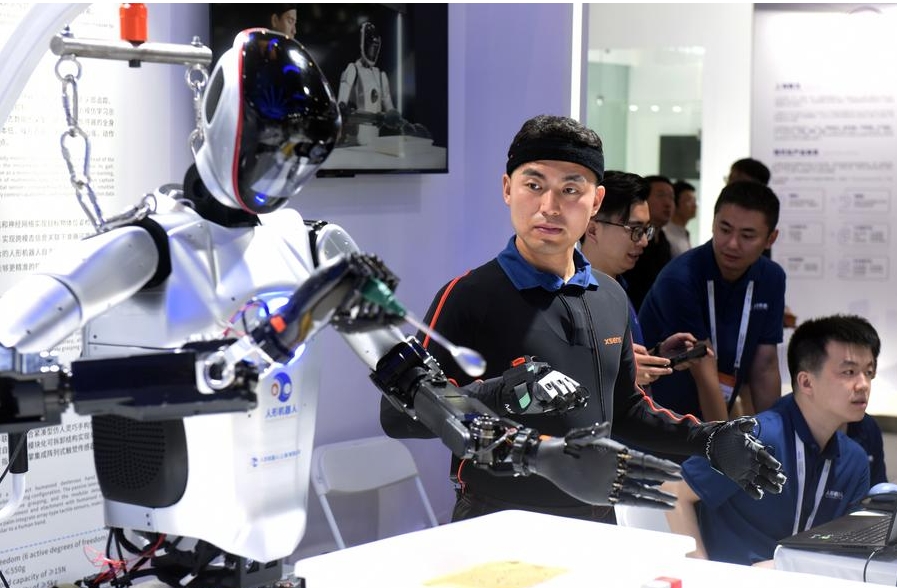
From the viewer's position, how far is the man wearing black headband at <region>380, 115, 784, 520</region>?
2357mm

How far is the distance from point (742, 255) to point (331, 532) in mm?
1855

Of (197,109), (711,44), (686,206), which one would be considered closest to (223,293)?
(197,109)

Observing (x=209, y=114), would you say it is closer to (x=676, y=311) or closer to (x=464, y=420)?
(x=464, y=420)

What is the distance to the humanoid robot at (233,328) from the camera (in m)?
1.70

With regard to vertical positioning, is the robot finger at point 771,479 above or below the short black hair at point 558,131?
below

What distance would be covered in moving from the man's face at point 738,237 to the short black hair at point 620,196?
775 millimetres

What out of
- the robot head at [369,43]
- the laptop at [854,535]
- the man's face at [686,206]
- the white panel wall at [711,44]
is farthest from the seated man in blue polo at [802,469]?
the white panel wall at [711,44]

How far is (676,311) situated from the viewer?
3.97 metres

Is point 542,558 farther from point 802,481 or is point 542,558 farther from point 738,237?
point 738,237

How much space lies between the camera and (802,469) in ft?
10.5

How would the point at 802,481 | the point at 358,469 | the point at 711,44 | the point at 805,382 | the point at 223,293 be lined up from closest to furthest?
1. the point at 223,293
2. the point at 802,481
3. the point at 805,382
4. the point at 358,469
5. the point at 711,44

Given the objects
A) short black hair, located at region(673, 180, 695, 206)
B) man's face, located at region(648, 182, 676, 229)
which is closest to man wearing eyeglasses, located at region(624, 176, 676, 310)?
man's face, located at region(648, 182, 676, 229)

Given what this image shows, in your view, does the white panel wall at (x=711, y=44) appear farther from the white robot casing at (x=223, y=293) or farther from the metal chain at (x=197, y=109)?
the white robot casing at (x=223, y=293)

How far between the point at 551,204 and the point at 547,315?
0.22m
